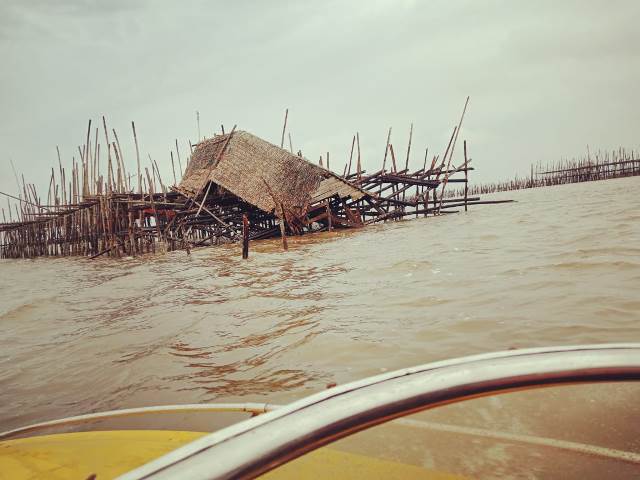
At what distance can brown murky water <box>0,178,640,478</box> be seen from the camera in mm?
1911

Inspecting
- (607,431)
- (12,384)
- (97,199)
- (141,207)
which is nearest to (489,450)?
(607,431)

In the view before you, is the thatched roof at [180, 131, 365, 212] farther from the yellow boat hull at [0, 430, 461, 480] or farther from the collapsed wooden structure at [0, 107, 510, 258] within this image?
the yellow boat hull at [0, 430, 461, 480]

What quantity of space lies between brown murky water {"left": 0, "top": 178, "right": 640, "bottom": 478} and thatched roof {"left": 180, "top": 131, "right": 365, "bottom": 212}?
9148mm

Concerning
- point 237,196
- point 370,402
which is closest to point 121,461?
point 370,402

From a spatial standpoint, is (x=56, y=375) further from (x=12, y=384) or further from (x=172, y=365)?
(x=172, y=365)

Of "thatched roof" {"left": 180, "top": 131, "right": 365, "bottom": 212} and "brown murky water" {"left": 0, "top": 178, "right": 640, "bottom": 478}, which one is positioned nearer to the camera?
"brown murky water" {"left": 0, "top": 178, "right": 640, "bottom": 478}

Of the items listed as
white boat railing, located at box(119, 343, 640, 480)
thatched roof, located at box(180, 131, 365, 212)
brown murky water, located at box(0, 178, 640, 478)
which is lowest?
brown murky water, located at box(0, 178, 640, 478)

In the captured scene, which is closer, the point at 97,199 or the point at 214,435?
the point at 214,435

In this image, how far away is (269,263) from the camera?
29.1 ft

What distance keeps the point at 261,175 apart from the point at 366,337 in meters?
13.2

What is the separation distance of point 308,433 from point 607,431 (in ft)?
5.75

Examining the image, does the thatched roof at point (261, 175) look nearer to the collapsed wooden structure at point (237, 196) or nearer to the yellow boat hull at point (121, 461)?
the collapsed wooden structure at point (237, 196)

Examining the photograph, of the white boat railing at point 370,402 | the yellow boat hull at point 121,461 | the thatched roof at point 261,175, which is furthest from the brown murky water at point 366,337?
the thatched roof at point 261,175

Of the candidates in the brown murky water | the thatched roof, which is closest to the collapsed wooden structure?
the thatched roof
